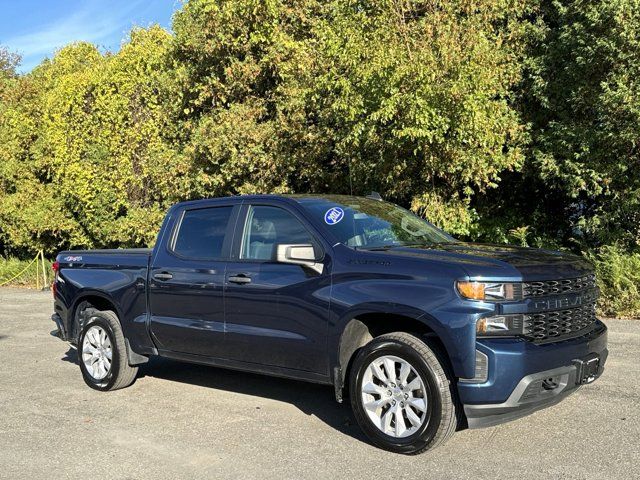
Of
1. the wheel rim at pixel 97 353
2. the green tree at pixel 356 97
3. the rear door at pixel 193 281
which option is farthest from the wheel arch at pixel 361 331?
the green tree at pixel 356 97

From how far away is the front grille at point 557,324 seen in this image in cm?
444

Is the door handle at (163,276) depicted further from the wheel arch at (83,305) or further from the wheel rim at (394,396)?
the wheel rim at (394,396)

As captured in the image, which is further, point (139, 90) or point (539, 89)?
point (139, 90)

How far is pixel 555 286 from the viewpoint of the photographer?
4660 millimetres

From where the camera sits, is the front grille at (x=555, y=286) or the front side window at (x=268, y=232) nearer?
the front grille at (x=555, y=286)

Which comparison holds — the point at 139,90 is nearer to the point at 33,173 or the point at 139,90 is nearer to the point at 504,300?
the point at 33,173

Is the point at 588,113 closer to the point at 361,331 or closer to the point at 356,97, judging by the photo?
the point at 356,97

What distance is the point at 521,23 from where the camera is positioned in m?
Result: 12.3

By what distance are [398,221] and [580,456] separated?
8.01 feet

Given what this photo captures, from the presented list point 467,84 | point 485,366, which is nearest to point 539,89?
point 467,84

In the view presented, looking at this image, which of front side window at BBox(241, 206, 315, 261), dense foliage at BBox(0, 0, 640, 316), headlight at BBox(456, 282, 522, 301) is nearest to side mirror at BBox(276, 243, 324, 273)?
front side window at BBox(241, 206, 315, 261)

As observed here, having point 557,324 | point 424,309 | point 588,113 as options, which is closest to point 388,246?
point 424,309

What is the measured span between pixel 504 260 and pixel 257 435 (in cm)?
234

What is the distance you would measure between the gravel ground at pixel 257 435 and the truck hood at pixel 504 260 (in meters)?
1.24
